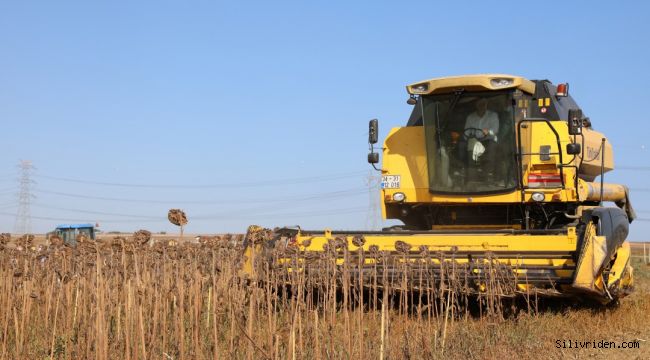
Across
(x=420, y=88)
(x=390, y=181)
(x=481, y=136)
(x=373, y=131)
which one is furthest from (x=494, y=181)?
(x=373, y=131)

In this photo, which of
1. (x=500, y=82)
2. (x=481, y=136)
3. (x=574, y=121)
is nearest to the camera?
(x=574, y=121)

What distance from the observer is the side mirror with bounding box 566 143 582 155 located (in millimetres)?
9266

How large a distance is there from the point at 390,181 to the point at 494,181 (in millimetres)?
1404

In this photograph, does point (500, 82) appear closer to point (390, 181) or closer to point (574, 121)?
point (574, 121)

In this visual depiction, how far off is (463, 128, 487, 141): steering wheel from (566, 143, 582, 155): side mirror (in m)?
1.17

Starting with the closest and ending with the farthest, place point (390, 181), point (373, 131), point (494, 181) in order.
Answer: point (494, 181) < point (373, 131) < point (390, 181)

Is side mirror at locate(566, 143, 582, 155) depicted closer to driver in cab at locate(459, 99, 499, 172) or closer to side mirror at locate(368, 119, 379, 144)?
driver in cab at locate(459, 99, 499, 172)

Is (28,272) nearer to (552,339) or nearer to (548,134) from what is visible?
(552,339)

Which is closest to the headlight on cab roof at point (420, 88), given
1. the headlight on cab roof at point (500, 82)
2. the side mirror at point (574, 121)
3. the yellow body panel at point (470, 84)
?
the yellow body panel at point (470, 84)

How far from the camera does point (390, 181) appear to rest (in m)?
10.5

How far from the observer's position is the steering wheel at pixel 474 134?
33.3ft

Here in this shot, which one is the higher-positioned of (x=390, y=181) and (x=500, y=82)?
(x=500, y=82)
